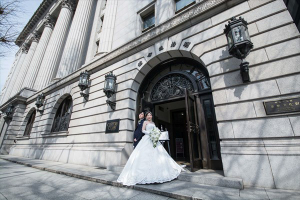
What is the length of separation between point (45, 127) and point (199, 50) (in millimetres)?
14298

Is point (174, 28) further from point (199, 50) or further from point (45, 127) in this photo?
point (45, 127)

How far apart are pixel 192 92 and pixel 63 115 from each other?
11454 millimetres

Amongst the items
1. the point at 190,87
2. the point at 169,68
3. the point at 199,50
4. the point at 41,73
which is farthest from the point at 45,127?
the point at 199,50

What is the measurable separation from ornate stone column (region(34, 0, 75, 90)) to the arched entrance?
15681 millimetres

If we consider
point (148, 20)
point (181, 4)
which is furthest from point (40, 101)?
point (181, 4)

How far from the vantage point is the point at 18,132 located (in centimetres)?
1742

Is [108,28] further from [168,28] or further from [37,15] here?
[37,15]

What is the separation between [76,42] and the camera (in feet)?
49.7

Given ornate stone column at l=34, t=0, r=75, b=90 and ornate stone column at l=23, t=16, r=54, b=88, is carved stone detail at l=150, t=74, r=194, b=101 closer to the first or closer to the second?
ornate stone column at l=34, t=0, r=75, b=90

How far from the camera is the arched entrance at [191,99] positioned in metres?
5.21

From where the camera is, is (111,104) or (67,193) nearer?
(67,193)

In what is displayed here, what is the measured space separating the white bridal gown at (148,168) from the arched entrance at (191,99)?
0.88m

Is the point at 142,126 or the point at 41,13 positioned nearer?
the point at 142,126

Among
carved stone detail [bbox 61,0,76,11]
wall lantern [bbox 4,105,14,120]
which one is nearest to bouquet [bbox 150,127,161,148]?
wall lantern [bbox 4,105,14,120]
